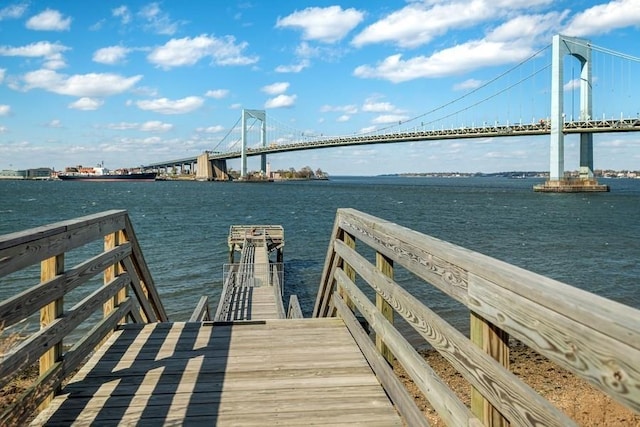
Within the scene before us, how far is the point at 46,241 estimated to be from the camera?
246 cm

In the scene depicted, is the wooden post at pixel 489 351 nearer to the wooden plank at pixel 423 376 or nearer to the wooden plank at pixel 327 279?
the wooden plank at pixel 423 376

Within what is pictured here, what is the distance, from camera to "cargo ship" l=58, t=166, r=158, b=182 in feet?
476

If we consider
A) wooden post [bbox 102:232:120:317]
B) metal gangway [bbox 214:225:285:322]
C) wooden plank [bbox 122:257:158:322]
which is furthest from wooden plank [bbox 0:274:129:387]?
metal gangway [bbox 214:225:285:322]

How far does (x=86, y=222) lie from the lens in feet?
10.2

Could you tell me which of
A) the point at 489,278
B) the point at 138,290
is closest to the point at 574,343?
the point at 489,278

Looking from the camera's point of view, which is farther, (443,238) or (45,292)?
(443,238)

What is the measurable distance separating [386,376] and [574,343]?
69.2 inches

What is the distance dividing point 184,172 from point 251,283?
173605 millimetres

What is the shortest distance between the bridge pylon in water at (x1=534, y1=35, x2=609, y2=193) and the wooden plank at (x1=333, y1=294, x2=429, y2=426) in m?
65.4

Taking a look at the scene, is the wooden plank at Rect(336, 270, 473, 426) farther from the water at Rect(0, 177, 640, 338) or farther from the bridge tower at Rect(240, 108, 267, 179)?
the bridge tower at Rect(240, 108, 267, 179)

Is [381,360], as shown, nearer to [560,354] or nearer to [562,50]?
[560,354]

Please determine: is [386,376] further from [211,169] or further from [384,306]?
[211,169]

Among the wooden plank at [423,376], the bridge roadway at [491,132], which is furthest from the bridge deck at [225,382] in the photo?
the bridge roadway at [491,132]

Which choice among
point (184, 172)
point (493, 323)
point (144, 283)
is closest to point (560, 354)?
point (493, 323)
